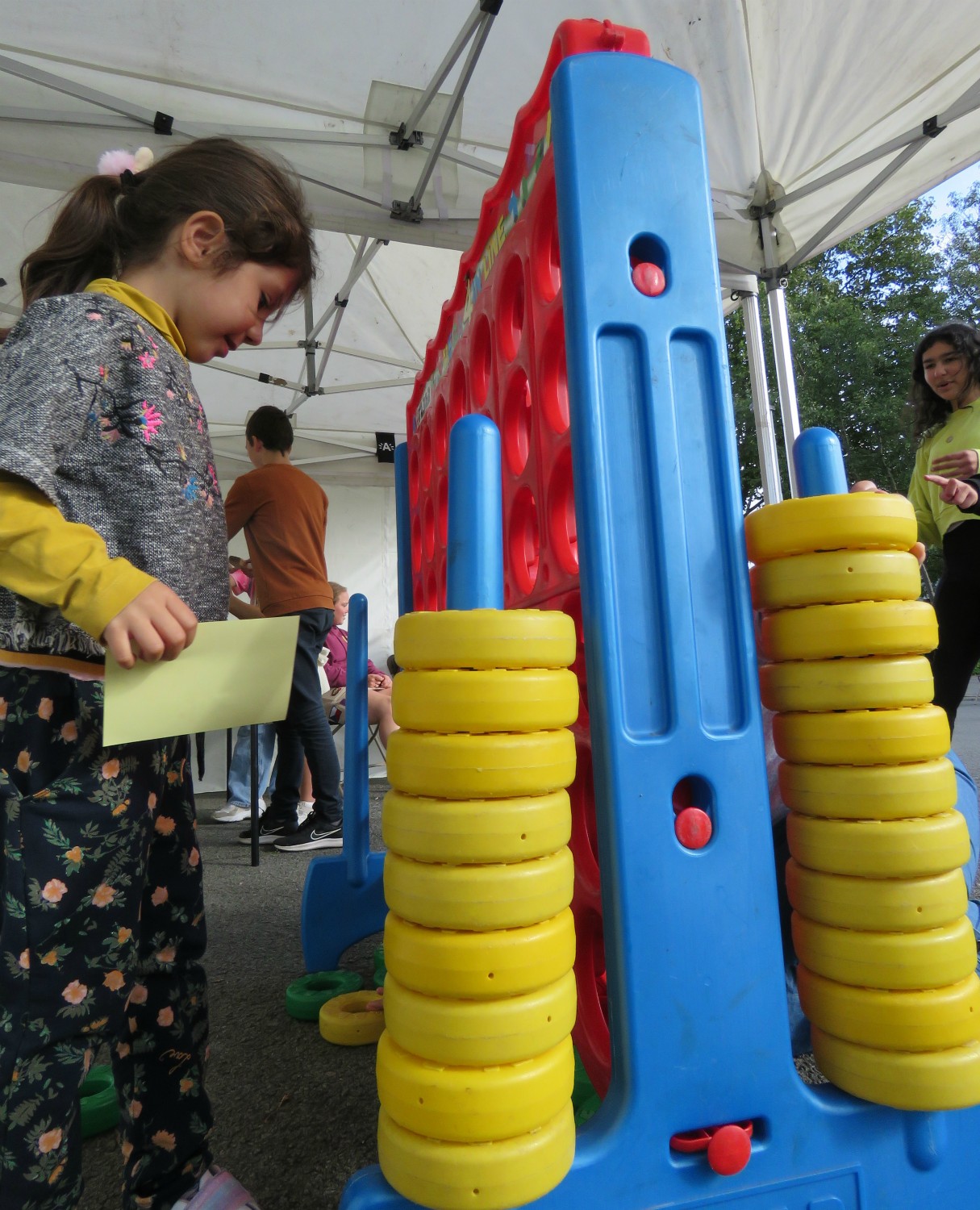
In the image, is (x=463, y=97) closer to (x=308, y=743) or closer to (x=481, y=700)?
(x=308, y=743)

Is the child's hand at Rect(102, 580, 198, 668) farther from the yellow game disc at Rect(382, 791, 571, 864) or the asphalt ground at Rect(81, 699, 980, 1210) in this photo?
the asphalt ground at Rect(81, 699, 980, 1210)

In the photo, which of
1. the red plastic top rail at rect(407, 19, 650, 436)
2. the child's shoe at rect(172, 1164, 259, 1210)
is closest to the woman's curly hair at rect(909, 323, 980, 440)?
the red plastic top rail at rect(407, 19, 650, 436)

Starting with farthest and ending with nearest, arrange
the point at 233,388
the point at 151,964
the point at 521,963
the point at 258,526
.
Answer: the point at 233,388, the point at 258,526, the point at 151,964, the point at 521,963

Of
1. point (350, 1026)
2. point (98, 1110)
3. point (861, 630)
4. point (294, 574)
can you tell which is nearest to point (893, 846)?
point (861, 630)

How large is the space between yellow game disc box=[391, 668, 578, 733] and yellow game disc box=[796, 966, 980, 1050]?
0.28m

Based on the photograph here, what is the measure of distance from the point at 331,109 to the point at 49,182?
83 centimetres

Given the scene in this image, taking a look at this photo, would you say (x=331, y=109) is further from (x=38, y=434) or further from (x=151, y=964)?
(x=151, y=964)

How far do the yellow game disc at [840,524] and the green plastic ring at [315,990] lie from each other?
96cm

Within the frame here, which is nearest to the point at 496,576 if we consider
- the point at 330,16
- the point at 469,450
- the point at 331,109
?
the point at 469,450

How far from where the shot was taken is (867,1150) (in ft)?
1.70

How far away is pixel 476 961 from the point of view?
413mm

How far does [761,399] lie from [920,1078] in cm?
277

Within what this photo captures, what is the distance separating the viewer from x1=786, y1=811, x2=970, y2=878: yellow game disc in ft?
1.62

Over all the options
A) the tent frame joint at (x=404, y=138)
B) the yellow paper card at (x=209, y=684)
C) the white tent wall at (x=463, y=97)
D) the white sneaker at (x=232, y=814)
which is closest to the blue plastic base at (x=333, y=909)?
the yellow paper card at (x=209, y=684)
